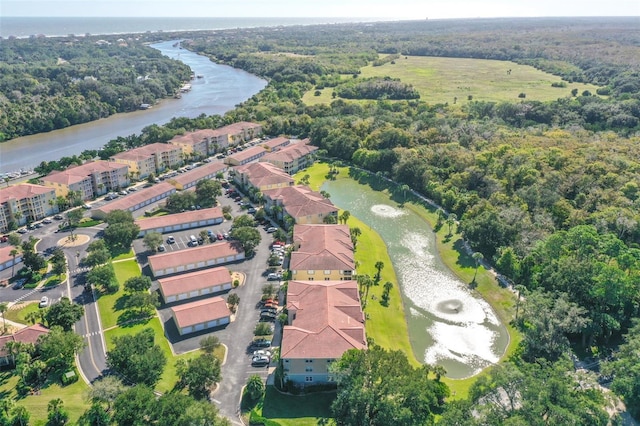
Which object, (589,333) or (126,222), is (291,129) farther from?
(589,333)

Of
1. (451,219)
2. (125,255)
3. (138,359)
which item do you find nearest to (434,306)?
(451,219)

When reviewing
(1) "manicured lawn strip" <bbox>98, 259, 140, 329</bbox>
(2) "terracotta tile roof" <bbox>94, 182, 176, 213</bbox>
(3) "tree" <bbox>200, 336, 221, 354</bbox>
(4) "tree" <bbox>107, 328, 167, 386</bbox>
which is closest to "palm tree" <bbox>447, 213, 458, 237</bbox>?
(3) "tree" <bbox>200, 336, 221, 354</bbox>

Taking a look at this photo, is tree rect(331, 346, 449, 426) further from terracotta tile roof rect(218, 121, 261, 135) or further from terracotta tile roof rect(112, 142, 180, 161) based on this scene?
terracotta tile roof rect(218, 121, 261, 135)

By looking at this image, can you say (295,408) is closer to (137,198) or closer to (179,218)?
(179,218)

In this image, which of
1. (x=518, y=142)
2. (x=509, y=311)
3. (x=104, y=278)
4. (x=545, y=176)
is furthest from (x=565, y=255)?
(x=104, y=278)

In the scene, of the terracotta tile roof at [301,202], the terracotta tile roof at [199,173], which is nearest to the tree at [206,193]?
the terracotta tile roof at [301,202]

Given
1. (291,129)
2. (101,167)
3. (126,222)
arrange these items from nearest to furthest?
(126,222), (101,167), (291,129)
